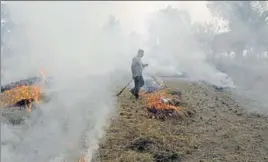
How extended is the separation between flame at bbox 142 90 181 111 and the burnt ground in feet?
1.15

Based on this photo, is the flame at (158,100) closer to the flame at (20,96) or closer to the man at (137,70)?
the man at (137,70)

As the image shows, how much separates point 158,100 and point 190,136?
3204 millimetres

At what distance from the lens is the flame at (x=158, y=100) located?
57.8 feet

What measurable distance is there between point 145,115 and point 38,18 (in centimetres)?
3532

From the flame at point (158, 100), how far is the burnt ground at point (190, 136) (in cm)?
35

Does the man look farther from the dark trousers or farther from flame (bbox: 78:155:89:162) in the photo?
flame (bbox: 78:155:89:162)

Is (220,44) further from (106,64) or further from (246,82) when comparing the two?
(246,82)

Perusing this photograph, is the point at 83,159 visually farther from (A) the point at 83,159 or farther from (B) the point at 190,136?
(B) the point at 190,136

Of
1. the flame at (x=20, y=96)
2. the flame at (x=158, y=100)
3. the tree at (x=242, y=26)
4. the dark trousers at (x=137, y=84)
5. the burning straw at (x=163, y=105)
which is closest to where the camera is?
the burning straw at (x=163, y=105)

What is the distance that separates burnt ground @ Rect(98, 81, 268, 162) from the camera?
44.7ft

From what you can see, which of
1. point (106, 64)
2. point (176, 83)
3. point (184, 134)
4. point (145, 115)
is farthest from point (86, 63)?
point (184, 134)

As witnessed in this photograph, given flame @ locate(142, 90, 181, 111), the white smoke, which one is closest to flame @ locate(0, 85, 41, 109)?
the white smoke

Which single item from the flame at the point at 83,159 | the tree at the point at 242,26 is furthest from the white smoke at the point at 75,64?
the tree at the point at 242,26

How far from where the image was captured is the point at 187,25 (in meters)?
48.7
